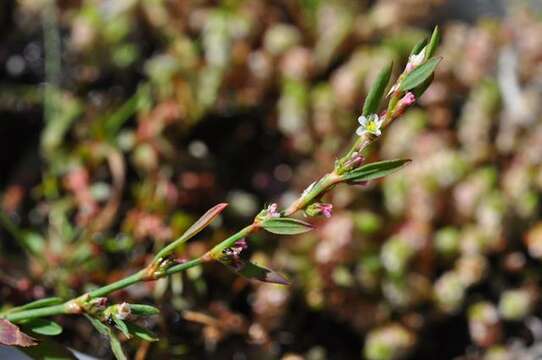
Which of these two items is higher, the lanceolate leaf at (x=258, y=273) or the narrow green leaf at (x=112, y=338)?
the lanceolate leaf at (x=258, y=273)

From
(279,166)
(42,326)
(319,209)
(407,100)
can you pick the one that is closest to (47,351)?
(42,326)

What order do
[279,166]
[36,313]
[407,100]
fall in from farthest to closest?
[279,166] → [36,313] → [407,100]

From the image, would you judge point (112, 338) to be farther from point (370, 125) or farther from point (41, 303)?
point (370, 125)

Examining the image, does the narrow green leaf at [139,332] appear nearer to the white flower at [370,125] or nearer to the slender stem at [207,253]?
the slender stem at [207,253]

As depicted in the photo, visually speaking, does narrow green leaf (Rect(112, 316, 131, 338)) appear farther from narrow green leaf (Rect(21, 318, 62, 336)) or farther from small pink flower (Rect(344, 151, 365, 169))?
small pink flower (Rect(344, 151, 365, 169))

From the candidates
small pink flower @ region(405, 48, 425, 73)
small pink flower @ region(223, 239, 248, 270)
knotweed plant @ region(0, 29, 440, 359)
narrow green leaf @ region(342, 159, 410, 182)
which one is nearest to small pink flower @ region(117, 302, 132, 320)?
knotweed plant @ region(0, 29, 440, 359)

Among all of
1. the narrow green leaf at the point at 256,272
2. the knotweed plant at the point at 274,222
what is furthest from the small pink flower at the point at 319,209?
the narrow green leaf at the point at 256,272

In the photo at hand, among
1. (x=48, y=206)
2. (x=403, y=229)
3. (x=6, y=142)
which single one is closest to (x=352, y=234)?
(x=403, y=229)

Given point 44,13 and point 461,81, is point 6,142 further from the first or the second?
point 461,81
